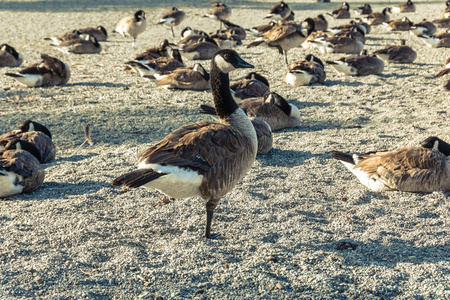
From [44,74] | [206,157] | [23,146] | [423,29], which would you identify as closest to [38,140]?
[23,146]

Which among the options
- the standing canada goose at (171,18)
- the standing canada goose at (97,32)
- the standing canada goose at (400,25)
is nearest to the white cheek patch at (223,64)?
the standing canada goose at (97,32)

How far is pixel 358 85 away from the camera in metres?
10.9

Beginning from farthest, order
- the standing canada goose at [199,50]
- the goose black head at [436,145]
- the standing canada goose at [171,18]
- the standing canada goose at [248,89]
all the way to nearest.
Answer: the standing canada goose at [171,18]
the standing canada goose at [199,50]
the standing canada goose at [248,89]
the goose black head at [436,145]

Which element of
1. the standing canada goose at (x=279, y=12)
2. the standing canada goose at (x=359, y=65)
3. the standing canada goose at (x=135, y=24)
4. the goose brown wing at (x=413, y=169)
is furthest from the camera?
the standing canada goose at (x=279, y=12)

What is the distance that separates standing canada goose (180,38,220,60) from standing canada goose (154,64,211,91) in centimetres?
349

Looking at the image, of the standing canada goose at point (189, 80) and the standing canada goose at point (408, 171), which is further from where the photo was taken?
the standing canada goose at point (189, 80)

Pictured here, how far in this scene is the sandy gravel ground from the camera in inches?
149

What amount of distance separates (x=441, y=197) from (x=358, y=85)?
19.0ft

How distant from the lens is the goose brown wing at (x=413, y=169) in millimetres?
5543

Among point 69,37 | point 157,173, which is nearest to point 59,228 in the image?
point 157,173

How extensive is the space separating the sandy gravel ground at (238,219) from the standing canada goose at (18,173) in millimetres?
113

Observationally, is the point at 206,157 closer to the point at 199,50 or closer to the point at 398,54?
the point at 398,54

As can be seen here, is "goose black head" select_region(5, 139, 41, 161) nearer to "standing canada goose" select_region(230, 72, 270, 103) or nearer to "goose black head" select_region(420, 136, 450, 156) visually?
"standing canada goose" select_region(230, 72, 270, 103)

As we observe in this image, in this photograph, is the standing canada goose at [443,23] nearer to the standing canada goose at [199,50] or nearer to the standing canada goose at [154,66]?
the standing canada goose at [199,50]
